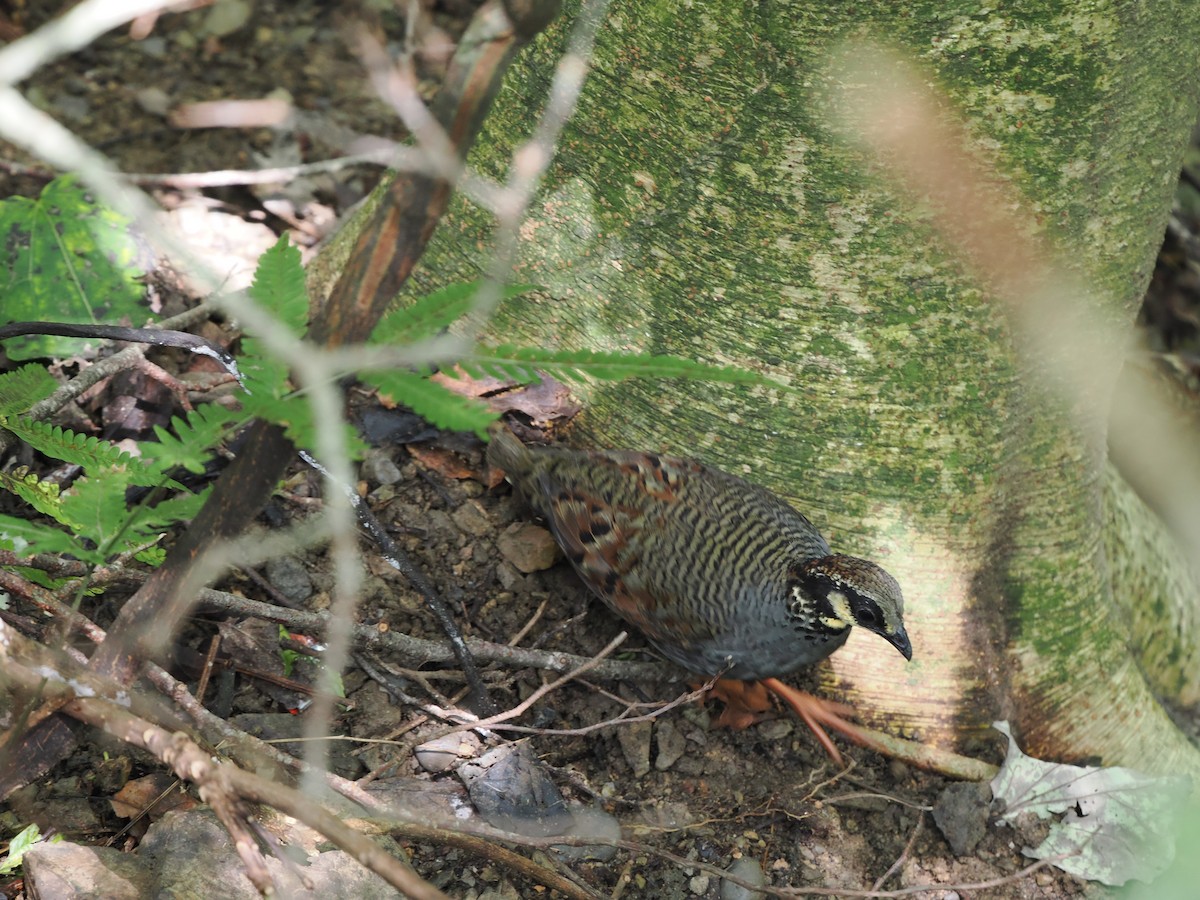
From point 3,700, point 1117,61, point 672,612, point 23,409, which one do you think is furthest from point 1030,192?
point 3,700

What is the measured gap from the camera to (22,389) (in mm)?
2461

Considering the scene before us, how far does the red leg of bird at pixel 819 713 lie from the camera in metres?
3.37

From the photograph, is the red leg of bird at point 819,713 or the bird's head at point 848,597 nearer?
the bird's head at point 848,597

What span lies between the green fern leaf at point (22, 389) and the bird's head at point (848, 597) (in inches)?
79.3

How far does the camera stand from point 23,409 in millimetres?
2496

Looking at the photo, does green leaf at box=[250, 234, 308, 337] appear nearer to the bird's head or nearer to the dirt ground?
the dirt ground

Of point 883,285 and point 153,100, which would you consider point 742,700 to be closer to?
point 883,285

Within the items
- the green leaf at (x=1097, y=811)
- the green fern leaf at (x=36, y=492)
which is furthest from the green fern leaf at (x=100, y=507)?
the green leaf at (x=1097, y=811)

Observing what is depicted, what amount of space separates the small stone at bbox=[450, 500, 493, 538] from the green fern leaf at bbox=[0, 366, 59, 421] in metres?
1.34

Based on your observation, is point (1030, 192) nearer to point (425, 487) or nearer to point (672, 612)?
point (672, 612)

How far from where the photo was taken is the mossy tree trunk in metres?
2.61

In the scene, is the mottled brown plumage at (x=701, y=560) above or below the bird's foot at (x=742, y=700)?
above

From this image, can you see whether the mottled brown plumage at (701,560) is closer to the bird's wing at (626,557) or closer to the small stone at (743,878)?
the bird's wing at (626,557)

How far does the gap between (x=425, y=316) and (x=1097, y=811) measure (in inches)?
112
